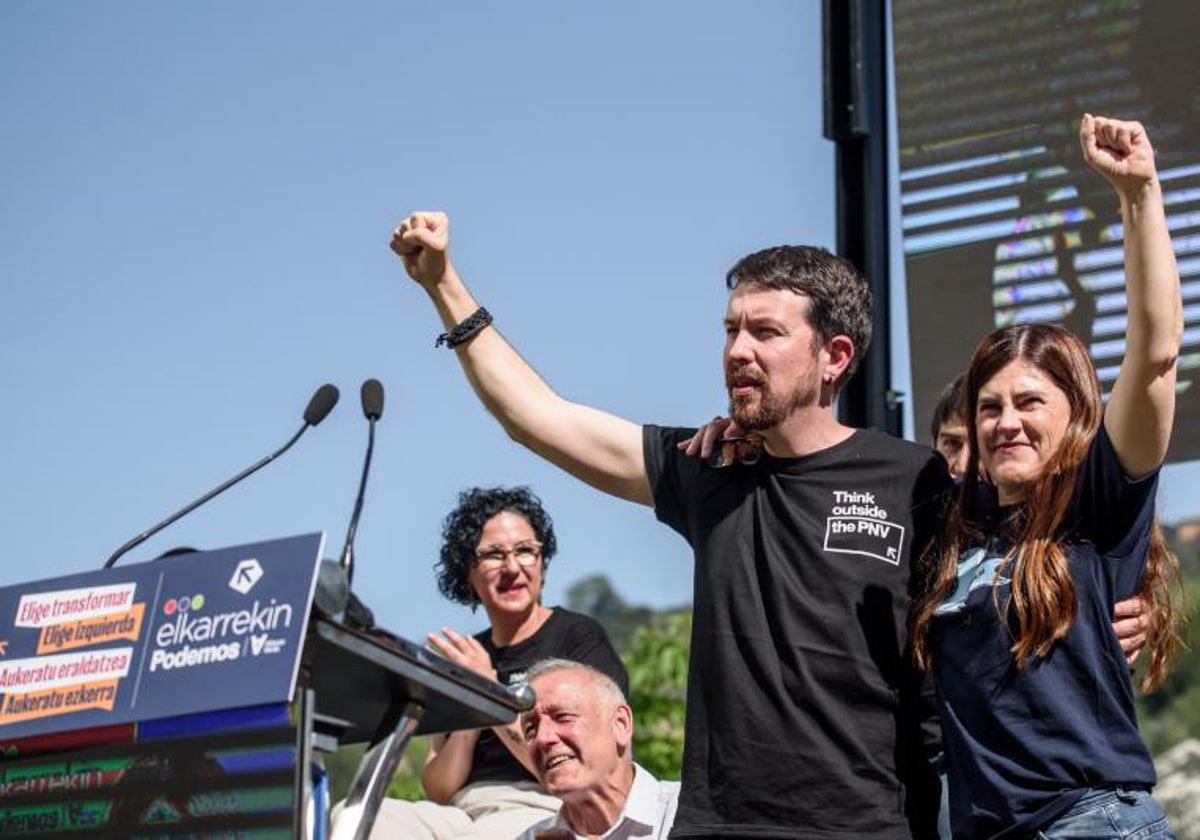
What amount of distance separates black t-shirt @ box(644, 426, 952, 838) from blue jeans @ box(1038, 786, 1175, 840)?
302mm

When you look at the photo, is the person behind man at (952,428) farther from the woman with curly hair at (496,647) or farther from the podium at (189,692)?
the podium at (189,692)

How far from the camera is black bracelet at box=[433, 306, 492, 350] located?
326 cm

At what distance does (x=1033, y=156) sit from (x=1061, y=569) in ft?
7.83

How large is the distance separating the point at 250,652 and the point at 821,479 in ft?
3.85

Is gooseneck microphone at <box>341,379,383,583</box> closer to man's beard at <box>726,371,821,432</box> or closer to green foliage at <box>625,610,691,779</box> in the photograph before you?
man's beard at <box>726,371,821,432</box>

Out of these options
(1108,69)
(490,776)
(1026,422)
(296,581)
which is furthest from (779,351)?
(1108,69)

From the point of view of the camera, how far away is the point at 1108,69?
189 inches

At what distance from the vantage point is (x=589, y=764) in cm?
402

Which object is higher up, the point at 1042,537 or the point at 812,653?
the point at 1042,537

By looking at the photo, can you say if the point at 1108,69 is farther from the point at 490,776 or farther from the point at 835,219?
the point at 490,776

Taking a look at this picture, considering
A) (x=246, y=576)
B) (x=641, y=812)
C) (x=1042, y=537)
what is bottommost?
(x=641, y=812)

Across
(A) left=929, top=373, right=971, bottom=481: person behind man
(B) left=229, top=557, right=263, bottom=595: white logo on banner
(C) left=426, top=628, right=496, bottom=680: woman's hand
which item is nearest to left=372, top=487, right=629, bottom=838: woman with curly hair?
(C) left=426, top=628, right=496, bottom=680: woman's hand

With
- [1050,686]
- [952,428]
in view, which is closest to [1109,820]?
[1050,686]

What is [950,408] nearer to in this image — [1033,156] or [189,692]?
[1033,156]
